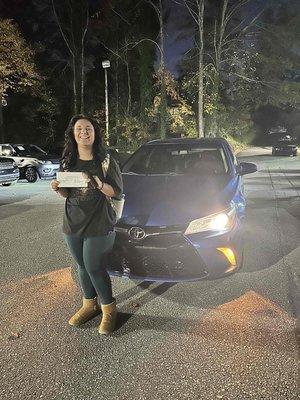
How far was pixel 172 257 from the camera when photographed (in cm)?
405

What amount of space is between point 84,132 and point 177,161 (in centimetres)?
288

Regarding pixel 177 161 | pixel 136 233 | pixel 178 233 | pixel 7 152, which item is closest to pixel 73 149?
pixel 136 233

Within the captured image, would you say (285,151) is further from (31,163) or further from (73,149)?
(73,149)

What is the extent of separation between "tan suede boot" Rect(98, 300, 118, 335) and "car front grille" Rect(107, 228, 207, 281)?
0.59 meters

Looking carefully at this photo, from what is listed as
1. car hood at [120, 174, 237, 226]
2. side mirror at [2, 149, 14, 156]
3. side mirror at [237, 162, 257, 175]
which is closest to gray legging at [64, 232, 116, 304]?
car hood at [120, 174, 237, 226]

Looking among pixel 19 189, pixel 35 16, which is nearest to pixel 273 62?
pixel 35 16

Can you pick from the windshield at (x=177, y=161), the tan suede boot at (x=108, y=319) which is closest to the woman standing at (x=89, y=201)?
the tan suede boot at (x=108, y=319)

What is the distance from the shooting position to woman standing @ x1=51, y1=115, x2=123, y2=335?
11.1ft

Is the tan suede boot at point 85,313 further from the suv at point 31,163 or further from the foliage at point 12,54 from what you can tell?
the foliage at point 12,54

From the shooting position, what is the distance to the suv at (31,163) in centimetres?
1571

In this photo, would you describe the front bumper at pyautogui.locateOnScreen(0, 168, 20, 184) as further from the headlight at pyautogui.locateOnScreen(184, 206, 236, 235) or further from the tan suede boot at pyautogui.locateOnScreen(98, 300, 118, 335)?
the tan suede boot at pyautogui.locateOnScreen(98, 300, 118, 335)

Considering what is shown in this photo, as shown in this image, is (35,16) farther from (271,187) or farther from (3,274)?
(3,274)

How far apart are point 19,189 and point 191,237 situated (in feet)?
34.7

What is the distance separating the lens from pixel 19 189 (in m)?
13.6
